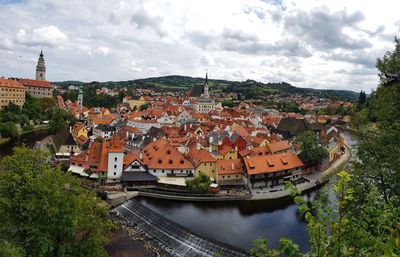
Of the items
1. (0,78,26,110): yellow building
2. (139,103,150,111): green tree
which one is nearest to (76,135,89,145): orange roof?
(0,78,26,110): yellow building

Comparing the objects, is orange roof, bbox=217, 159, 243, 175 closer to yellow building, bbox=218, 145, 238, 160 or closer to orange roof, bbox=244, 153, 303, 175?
orange roof, bbox=244, 153, 303, 175

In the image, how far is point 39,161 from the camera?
1602 centimetres

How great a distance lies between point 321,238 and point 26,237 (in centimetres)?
1288

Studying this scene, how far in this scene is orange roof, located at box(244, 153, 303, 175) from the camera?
1314 inches

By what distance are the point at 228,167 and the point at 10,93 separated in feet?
175

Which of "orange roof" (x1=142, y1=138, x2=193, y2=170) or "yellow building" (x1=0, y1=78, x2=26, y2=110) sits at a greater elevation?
→ "yellow building" (x1=0, y1=78, x2=26, y2=110)

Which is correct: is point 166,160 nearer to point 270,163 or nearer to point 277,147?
point 270,163

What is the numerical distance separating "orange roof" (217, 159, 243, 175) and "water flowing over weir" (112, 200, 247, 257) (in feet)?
31.7

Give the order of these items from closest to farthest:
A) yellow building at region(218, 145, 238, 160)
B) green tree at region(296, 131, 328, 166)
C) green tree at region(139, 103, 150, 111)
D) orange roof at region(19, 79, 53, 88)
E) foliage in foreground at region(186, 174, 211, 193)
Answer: foliage in foreground at region(186, 174, 211, 193) < green tree at region(296, 131, 328, 166) < yellow building at region(218, 145, 238, 160) < orange roof at region(19, 79, 53, 88) < green tree at region(139, 103, 150, 111)

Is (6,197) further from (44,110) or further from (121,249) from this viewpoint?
(44,110)

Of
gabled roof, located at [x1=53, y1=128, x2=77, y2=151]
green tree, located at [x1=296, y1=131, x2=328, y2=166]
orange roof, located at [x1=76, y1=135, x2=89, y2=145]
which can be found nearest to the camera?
green tree, located at [x1=296, y1=131, x2=328, y2=166]

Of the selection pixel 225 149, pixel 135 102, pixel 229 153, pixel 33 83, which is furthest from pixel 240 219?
pixel 135 102

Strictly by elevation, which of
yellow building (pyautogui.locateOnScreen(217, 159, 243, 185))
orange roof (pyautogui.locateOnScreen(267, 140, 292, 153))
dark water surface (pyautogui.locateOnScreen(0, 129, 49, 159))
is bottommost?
dark water surface (pyautogui.locateOnScreen(0, 129, 49, 159))

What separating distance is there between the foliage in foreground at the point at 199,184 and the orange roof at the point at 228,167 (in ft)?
10.2
